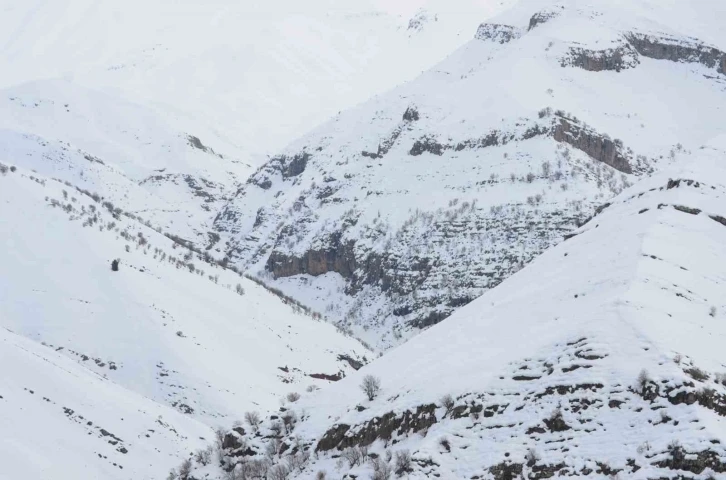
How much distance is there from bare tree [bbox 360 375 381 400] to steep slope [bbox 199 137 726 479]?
599mm

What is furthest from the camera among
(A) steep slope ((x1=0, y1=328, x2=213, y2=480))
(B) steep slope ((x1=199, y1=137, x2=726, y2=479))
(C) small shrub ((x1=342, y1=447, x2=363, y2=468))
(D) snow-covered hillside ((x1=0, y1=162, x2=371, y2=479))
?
(D) snow-covered hillside ((x1=0, y1=162, x2=371, y2=479))

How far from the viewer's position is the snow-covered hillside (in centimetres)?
7444

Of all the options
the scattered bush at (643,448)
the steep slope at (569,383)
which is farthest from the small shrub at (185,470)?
the scattered bush at (643,448)

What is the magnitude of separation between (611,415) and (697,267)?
18.5 m

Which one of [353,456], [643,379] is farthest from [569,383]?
[353,456]

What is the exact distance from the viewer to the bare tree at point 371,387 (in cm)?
5809

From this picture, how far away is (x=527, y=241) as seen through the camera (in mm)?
197750

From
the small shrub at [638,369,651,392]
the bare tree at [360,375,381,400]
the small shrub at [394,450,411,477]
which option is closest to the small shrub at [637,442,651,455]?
the small shrub at [638,369,651,392]

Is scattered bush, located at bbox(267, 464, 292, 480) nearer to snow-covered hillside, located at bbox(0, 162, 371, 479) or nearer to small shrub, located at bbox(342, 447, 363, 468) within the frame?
small shrub, located at bbox(342, 447, 363, 468)

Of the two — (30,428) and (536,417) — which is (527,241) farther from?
(536,417)

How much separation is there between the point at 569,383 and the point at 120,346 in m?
71.9

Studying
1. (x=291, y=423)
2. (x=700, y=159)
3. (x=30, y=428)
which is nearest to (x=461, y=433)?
(x=291, y=423)

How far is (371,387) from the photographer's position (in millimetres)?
58312

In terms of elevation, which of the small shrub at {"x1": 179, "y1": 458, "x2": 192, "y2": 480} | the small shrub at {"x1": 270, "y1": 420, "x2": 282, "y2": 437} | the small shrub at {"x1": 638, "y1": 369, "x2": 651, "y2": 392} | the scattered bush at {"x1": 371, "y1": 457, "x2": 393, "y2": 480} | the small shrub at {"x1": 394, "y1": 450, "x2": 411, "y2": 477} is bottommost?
the small shrub at {"x1": 179, "y1": 458, "x2": 192, "y2": 480}
